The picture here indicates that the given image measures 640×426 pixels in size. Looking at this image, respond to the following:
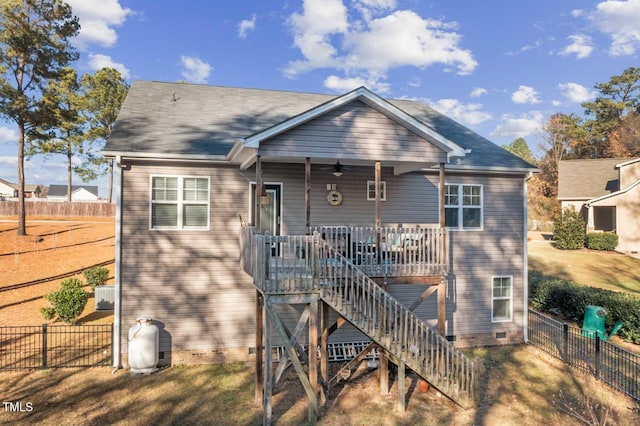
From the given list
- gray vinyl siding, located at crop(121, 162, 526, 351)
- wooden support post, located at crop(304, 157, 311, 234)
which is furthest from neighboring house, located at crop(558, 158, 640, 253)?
wooden support post, located at crop(304, 157, 311, 234)

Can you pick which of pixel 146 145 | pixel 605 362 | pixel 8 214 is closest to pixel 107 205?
pixel 8 214

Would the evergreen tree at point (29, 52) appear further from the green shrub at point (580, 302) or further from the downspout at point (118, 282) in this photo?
the green shrub at point (580, 302)

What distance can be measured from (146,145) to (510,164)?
1027 centimetres

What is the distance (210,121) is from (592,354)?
12.8 m

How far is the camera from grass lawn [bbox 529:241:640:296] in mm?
19094

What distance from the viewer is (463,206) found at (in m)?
11.6

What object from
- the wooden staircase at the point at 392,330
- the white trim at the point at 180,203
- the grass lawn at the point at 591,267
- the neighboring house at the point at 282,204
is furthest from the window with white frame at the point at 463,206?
the grass lawn at the point at 591,267

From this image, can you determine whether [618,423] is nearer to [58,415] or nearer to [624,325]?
[624,325]

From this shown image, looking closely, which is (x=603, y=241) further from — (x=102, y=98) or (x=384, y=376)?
(x=102, y=98)

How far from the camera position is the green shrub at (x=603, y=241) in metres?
25.3

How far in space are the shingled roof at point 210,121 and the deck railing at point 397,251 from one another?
9.75 ft

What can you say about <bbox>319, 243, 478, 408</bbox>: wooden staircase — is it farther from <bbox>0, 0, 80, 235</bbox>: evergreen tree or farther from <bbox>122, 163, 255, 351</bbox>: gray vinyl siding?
<bbox>0, 0, 80, 235</bbox>: evergreen tree

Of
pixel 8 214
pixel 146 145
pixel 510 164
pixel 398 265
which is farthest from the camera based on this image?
pixel 8 214

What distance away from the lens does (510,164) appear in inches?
458
